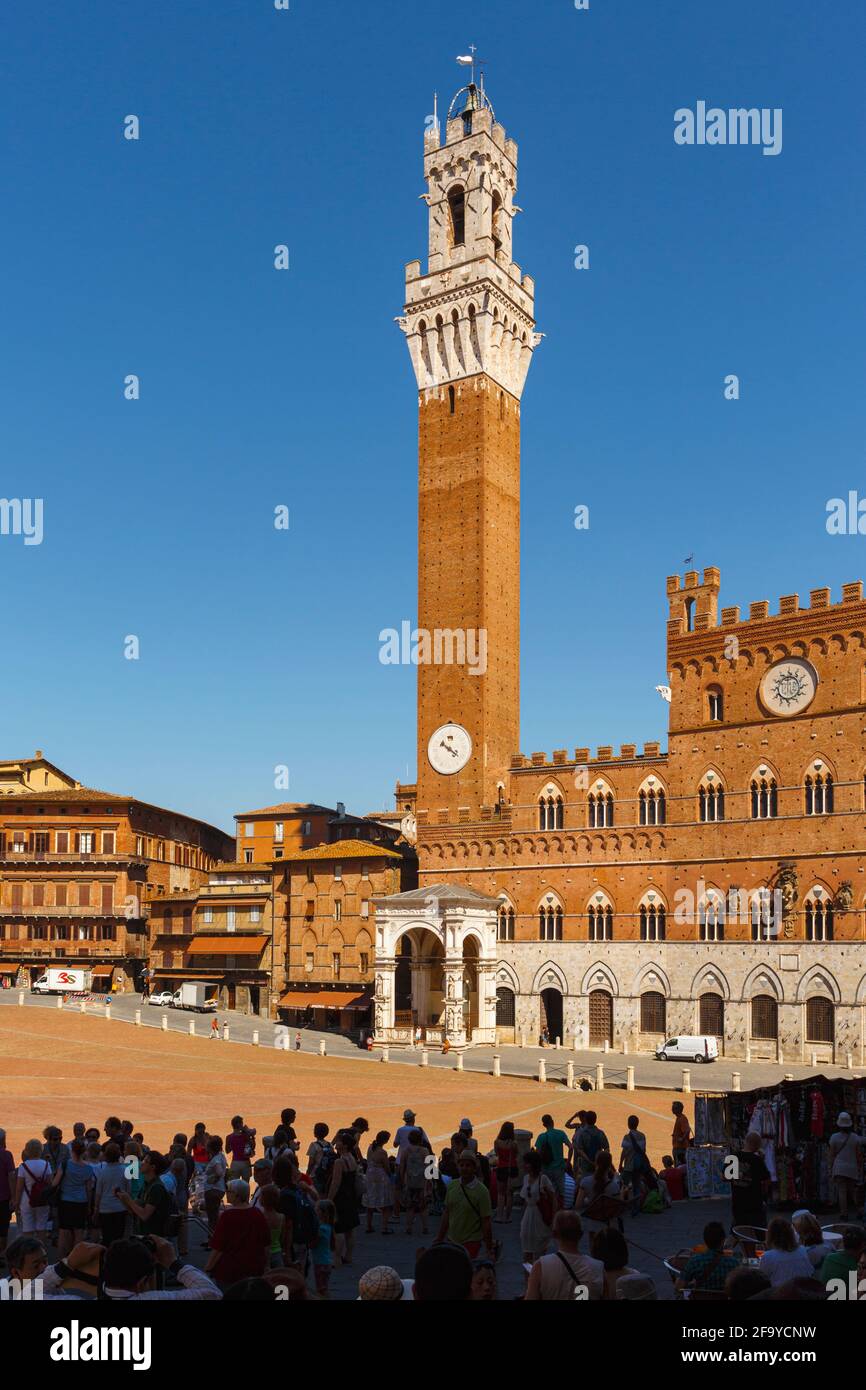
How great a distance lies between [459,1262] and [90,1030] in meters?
45.4

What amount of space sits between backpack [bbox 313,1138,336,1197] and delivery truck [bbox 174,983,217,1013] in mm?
47161

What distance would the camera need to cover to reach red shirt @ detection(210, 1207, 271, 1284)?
9281 millimetres

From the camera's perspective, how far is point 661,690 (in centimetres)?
5166

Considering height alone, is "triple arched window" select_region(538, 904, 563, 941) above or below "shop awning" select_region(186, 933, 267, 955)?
above

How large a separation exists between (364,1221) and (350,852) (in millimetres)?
43919

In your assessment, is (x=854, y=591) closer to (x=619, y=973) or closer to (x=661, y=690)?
(x=661, y=690)

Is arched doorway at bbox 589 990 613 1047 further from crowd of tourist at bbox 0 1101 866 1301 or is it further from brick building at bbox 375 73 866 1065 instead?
crowd of tourist at bbox 0 1101 866 1301

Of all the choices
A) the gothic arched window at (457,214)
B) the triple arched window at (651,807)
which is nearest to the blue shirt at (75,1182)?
the triple arched window at (651,807)

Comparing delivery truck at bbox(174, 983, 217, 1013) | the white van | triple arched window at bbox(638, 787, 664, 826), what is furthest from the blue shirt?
delivery truck at bbox(174, 983, 217, 1013)

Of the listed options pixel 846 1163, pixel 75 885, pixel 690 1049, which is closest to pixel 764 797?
pixel 690 1049

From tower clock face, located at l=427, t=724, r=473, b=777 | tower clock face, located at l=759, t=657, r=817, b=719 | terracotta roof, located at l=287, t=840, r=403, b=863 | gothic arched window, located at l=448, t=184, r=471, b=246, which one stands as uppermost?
gothic arched window, located at l=448, t=184, r=471, b=246

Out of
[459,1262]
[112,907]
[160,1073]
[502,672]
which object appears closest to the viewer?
[459,1262]
